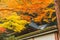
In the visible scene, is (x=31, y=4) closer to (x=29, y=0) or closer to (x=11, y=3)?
(x=29, y=0)

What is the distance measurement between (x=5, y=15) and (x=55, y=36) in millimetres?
3279

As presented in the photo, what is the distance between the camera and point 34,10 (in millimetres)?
10039

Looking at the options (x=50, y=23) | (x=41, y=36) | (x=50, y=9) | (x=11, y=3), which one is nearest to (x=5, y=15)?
(x=11, y=3)

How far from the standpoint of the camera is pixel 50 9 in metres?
10.7

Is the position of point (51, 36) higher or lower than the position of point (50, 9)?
lower

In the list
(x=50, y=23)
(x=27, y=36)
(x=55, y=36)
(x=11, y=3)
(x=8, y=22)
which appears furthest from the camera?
(x=50, y=23)

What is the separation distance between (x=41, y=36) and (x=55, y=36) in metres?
0.89

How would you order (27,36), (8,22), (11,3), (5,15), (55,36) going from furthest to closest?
(27,36) → (55,36) → (8,22) → (5,15) → (11,3)

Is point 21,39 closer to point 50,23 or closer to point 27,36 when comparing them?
point 27,36

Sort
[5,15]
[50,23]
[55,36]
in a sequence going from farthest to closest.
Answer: [50,23]
[55,36]
[5,15]

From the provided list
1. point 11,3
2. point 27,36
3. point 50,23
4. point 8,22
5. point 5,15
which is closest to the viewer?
point 11,3

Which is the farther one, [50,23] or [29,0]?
[50,23]

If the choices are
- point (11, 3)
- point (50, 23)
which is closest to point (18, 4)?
point (11, 3)

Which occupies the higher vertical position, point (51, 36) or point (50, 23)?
point (50, 23)
